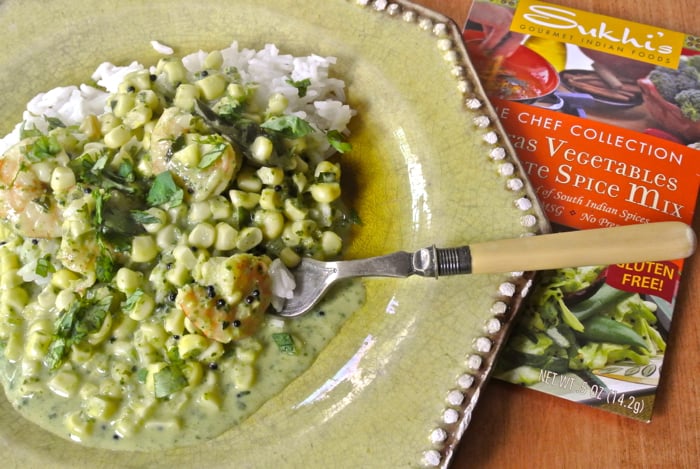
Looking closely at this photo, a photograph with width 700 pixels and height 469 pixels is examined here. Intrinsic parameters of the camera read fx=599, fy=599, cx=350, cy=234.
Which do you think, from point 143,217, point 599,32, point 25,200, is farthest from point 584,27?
point 25,200

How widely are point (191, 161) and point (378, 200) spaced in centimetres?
81

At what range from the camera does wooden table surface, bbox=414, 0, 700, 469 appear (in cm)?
226

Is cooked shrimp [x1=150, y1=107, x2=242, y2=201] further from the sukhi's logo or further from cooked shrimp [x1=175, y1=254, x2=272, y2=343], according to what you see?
the sukhi's logo

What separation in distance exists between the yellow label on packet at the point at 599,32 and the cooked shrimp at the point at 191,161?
1677mm

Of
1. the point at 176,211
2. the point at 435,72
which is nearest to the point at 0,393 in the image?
the point at 176,211

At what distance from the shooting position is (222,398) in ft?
7.30

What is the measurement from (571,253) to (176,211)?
4.67 feet

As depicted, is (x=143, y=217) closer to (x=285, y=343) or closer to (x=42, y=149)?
(x=42, y=149)

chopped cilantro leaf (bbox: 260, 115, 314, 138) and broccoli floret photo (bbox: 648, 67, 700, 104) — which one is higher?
chopped cilantro leaf (bbox: 260, 115, 314, 138)

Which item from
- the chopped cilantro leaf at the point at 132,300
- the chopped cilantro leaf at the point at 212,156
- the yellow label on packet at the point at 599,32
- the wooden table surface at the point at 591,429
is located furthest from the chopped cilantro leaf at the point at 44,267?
the yellow label on packet at the point at 599,32

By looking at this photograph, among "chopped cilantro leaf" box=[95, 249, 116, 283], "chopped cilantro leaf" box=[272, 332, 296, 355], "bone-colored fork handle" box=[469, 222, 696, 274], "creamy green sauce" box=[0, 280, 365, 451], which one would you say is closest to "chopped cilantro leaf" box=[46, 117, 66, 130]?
"chopped cilantro leaf" box=[95, 249, 116, 283]

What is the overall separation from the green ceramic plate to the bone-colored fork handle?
0.16 m

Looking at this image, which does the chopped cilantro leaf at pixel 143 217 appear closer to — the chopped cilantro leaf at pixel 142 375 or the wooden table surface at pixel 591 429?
the chopped cilantro leaf at pixel 142 375

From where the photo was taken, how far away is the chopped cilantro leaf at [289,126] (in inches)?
94.0
